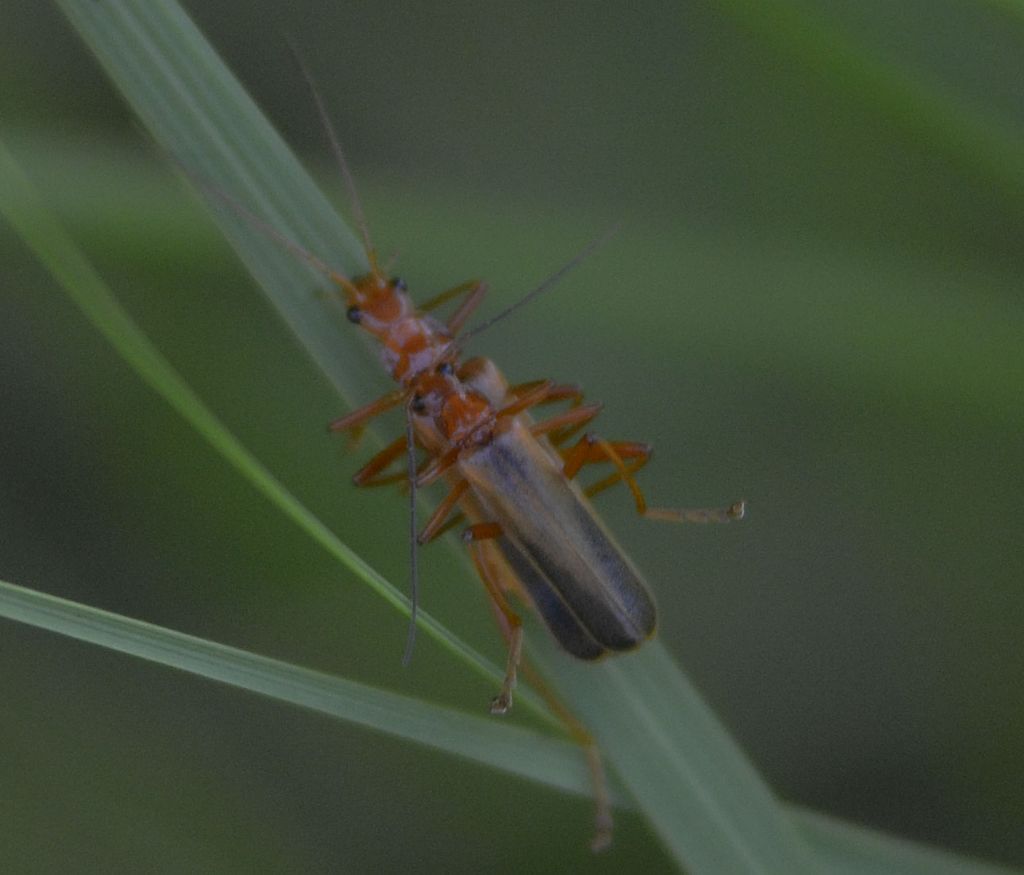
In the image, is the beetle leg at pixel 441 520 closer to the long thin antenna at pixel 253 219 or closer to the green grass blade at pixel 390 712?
the green grass blade at pixel 390 712

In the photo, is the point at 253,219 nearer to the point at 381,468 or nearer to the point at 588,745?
the point at 381,468

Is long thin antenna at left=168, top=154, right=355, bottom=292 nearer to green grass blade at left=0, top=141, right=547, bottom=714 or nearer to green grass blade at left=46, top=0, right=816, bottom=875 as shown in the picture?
green grass blade at left=46, top=0, right=816, bottom=875

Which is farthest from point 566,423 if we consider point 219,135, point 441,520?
point 219,135

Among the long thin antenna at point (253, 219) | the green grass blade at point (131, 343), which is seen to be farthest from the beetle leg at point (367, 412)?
the green grass blade at point (131, 343)

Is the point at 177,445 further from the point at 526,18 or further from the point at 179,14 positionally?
the point at 526,18

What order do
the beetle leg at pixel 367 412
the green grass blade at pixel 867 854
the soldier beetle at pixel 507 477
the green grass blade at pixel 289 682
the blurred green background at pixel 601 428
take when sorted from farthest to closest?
the blurred green background at pixel 601 428 → the beetle leg at pixel 367 412 → the soldier beetle at pixel 507 477 → the green grass blade at pixel 867 854 → the green grass blade at pixel 289 682

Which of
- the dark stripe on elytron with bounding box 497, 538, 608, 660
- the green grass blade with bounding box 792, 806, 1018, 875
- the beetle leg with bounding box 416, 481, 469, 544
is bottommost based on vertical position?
the green grass blade with bounding box 792, 806, 1018, 875

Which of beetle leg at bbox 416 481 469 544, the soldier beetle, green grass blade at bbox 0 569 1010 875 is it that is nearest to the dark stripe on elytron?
the soldier beetle

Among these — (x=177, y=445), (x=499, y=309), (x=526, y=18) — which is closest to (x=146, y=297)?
(x=177, y=445)
